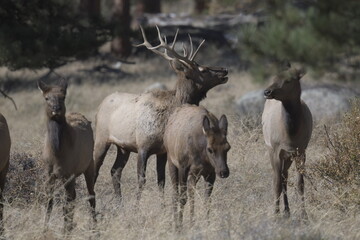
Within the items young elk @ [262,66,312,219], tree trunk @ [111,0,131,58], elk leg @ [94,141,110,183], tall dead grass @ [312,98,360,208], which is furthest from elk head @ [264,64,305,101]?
tree trunk @ [111,0,131,58]

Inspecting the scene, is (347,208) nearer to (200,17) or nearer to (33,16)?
(33,16)

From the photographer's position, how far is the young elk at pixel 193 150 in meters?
9.31

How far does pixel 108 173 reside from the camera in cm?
1310

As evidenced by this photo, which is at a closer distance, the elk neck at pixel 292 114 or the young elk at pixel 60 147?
the young elk at pixel 60 147

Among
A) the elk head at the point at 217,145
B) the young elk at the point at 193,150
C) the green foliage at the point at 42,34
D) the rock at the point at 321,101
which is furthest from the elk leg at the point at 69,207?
the rock at the point at 321,101

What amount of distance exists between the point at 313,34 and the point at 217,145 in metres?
2.00

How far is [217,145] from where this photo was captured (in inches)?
367

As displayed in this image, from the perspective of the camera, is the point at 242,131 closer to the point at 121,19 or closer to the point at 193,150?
the point at 193,150

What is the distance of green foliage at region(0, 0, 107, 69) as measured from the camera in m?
15.4

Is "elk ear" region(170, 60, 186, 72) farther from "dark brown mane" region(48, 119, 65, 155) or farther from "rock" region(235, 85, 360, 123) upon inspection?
"rock" region(235, 85, 360, 123)

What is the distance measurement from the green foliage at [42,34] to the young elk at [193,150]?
5.75m

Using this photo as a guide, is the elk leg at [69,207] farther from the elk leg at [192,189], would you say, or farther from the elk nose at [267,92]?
the elk nose at [267,92]

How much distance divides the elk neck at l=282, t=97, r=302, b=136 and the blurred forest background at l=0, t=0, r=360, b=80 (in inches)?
44.0

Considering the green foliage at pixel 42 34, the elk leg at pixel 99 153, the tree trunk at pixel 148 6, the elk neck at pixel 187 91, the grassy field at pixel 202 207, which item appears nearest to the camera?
the grassy field at pixel 202 207
